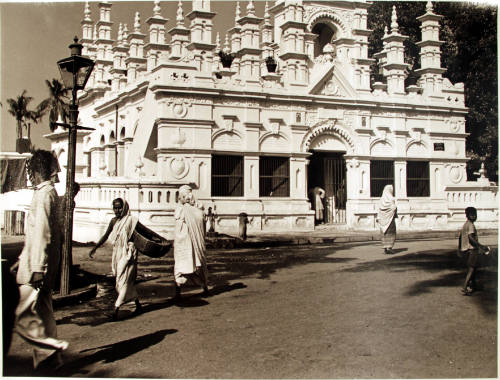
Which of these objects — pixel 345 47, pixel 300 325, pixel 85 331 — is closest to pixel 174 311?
pixel 85 331

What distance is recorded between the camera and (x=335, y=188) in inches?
827

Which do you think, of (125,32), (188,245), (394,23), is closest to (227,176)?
(394,23)

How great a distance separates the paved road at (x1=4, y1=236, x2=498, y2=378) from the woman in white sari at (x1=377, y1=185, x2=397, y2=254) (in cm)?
283

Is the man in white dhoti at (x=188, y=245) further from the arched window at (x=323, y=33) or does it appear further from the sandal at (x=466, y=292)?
the arched window at (x=323, y=33)

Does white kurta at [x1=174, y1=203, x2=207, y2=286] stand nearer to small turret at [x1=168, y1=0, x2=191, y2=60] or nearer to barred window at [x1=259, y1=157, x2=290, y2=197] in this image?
barred window at [x1=259, y1=157, x2=290, y2=197]

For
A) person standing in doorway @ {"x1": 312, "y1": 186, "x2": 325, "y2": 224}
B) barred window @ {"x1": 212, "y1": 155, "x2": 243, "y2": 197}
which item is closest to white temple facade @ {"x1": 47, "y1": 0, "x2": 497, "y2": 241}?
barred window @ {"x1": 212, "y1": 155, "x2": 243, "y2": 197}

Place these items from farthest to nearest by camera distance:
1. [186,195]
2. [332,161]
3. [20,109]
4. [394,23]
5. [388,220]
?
[332,161]
[394,23]
[388,220]
[186,195]
[20,109]

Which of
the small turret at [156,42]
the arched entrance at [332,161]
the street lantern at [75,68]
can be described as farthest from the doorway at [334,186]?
the street lantern at [75,68]

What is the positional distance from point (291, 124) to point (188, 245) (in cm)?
1200

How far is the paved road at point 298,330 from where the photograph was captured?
19.7 ft

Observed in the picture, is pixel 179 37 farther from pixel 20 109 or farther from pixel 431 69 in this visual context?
pixel 20 109

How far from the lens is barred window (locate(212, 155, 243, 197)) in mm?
18891

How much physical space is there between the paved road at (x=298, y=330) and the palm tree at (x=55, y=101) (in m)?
3.67

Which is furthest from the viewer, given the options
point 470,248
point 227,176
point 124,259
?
point 227,176
